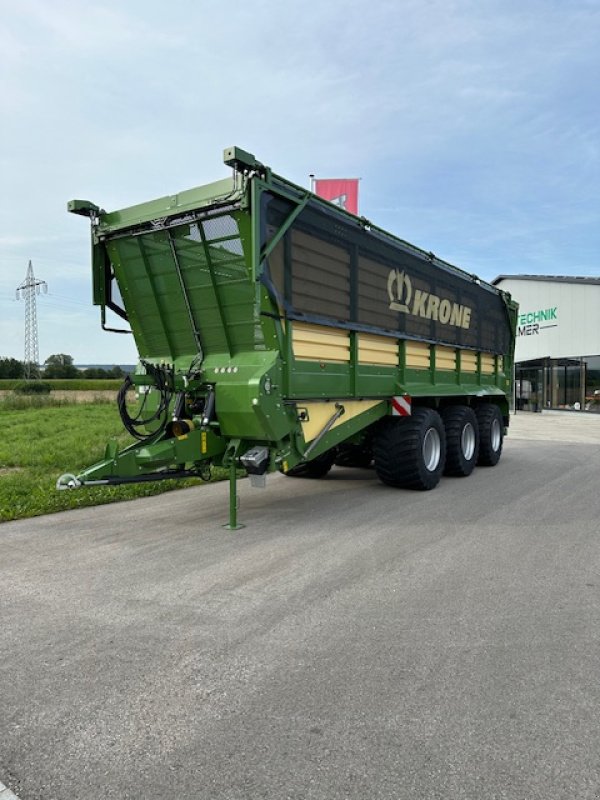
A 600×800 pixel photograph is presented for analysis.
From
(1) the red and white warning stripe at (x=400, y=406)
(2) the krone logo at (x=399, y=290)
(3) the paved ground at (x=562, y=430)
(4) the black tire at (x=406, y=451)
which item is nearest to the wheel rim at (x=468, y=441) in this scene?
(4) the black tire at (x=406, y=451)

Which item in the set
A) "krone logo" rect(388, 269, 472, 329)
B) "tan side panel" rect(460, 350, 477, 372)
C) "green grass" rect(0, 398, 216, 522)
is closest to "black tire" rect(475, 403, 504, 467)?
"tan side panel" rect(460, 350, 477, 372)

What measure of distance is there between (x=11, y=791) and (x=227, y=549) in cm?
319

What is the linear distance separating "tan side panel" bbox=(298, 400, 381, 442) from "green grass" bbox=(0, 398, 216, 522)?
2721 mm

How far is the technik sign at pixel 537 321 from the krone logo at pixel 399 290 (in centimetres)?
2309

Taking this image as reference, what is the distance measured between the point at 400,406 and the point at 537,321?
24.5 meters

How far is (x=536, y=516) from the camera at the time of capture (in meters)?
6.75

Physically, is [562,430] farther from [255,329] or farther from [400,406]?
[255,329]

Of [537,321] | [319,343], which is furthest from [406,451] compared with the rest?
[537,321]

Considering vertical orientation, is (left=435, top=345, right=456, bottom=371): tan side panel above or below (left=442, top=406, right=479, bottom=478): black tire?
above

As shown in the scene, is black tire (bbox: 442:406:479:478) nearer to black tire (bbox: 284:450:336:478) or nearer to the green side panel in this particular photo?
black tire (bbox: 284:450:336:478)

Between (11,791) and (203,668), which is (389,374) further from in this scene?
(11,791)

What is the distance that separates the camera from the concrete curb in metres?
2.18

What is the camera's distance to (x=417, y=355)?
8.65m

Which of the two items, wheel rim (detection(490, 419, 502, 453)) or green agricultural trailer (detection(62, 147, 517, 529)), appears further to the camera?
wheel rim (detection(490, 419, 502, 453))
